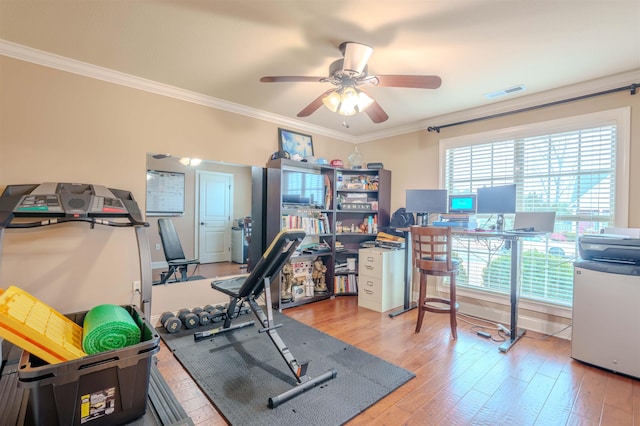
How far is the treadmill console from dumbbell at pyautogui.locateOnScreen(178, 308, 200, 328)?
1.23 m

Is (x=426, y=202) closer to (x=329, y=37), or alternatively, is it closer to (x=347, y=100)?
(x=347, y=100)

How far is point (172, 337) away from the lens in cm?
278

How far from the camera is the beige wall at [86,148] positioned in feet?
7.79

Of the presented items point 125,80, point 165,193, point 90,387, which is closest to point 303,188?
point 165,193

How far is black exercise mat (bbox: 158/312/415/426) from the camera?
1.78 m

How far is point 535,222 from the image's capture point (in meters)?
2.91

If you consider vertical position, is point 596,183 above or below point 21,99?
below

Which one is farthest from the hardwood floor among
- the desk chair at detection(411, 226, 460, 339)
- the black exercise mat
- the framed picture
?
the framed picture

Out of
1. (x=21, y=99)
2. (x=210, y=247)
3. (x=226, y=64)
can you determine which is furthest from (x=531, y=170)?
(x=21, y=99)

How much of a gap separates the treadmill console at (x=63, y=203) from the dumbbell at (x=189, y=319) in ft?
4.03

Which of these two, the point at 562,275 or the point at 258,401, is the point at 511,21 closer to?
the point at 562,275

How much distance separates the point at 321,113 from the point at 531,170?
101 inches

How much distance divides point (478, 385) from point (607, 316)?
1.23 meters

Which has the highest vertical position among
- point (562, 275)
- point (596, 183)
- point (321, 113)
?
point (321, 113)
